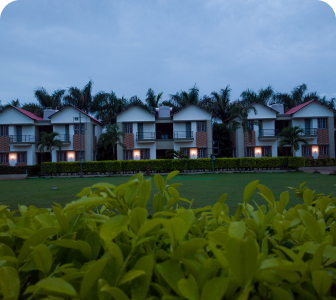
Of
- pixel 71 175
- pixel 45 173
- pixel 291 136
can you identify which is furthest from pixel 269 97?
pixel 45 173

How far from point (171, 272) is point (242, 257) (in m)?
0.14

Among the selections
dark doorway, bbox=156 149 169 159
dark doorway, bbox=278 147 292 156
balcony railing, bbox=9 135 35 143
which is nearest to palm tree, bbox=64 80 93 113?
balcony railing, bbox=9 135 35 143

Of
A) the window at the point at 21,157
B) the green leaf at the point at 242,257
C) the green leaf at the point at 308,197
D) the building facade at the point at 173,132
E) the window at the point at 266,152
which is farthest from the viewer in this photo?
the window at the point at 266,152

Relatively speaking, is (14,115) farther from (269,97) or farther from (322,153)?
(322,153)

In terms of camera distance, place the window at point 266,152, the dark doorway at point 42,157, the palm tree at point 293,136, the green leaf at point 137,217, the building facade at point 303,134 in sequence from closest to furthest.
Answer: the green leaf at point 137,217 < the palm tree at point 293,136 < the building facade at point 303,134 < the window at point 266,152 < the dark doorway at point 42,157

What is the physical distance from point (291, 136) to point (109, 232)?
90.3ft

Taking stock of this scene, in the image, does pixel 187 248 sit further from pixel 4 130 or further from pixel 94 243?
pixel 4 130

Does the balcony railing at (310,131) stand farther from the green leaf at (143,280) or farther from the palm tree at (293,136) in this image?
the green leaf at (143,280)

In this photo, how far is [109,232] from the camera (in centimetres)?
43

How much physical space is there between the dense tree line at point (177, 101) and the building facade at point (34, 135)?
5.10 m

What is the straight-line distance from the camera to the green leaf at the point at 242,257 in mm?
332

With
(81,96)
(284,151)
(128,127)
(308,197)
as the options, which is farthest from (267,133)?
(308,197)

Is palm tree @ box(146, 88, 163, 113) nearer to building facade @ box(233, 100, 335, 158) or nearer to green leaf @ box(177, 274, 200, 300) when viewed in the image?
building facade @ box(233, 100, 335, 158)

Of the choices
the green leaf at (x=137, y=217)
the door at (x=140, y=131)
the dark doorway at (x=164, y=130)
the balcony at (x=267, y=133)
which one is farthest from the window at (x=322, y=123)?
the green leaf at (x=137, y=217)
